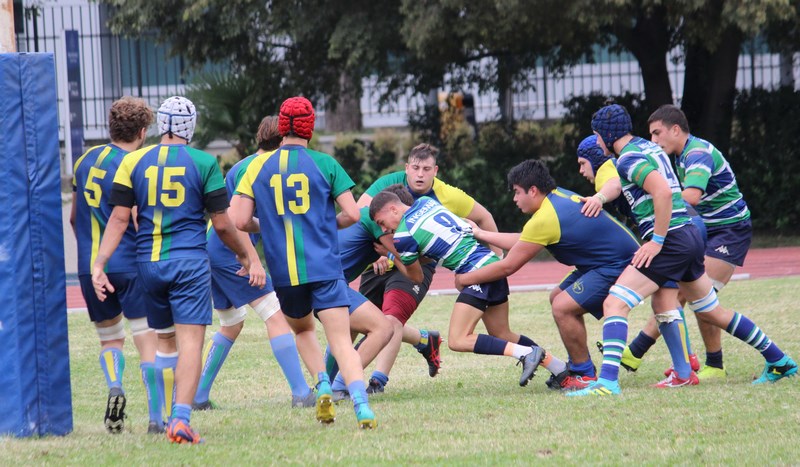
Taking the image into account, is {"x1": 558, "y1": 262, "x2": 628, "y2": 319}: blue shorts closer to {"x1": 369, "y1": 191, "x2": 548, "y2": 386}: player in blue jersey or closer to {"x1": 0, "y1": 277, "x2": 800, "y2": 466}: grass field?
{"x1": 369, "y1": 191, "x2": 548, "y2": 386}: player in blue jersey

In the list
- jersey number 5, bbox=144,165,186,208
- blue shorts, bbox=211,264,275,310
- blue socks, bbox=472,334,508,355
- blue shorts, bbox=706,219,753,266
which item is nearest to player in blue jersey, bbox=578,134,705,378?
blue shorts, bbox=706,219,753,266

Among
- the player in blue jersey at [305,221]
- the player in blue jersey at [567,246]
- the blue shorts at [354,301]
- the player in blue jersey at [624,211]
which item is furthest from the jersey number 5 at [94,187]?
the player in blue jersey at [624,211]

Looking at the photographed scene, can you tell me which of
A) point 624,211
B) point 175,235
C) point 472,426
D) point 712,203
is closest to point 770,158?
Answer: point 712,203

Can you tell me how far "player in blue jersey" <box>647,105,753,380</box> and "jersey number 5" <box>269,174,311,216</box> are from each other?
3033mm

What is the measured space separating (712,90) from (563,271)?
17.3 ft

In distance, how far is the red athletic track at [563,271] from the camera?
15.9 meters

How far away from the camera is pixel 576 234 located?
7.67 meters

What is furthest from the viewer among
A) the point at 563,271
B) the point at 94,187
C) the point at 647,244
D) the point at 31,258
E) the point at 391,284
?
the point at 563,271

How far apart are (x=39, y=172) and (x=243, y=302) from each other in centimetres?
164

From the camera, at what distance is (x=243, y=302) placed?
7.58 m

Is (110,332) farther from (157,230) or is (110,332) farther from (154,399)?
(157,230)

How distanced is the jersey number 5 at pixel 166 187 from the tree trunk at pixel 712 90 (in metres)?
15.1

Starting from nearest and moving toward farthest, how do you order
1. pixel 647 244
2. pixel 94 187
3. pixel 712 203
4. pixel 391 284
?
pixel 94 187, pixel 647 244, pixel 391 284, pixel 712 203

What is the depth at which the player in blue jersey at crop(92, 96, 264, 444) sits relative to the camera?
6320 mm
